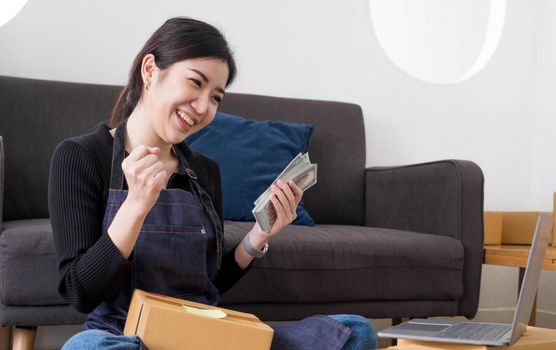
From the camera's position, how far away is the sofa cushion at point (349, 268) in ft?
6.89

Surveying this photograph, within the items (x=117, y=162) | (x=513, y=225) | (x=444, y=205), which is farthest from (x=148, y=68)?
(x=513, y=225)

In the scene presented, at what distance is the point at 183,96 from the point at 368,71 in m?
2.00

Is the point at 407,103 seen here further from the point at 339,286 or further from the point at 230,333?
the point at 230,333

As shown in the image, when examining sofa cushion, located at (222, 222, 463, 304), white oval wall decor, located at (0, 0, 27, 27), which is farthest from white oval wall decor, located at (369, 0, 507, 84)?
white oval wall decor, located at (0, 0, 27, 27)

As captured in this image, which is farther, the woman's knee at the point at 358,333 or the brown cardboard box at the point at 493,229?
the brown cardboard box at the point at 493,229

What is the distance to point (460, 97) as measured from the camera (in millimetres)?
3533

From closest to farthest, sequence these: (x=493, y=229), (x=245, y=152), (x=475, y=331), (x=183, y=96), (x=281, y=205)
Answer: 1. (x=475, y=331)
2. (x=183, y=96)
3. (x=281, y=205)
4. (x=245, y=152)
5. (x=493, y=229)

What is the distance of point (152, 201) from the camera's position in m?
1.31

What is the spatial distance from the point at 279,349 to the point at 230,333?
196 millimetres

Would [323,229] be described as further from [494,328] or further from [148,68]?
[494,328]

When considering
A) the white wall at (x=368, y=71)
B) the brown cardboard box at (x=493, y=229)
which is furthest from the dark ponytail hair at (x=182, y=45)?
Answer: the brown cardboard box at (x=493, y=229)

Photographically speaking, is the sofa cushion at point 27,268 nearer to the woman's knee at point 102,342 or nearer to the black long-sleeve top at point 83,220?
the black long-sleeve top at point 83,220

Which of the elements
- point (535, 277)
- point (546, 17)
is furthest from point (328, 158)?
point (535, 277)

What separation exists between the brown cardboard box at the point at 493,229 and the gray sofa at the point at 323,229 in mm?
444
